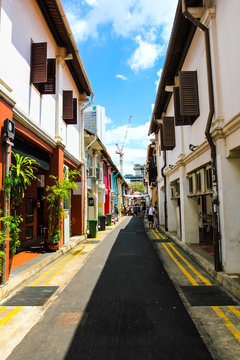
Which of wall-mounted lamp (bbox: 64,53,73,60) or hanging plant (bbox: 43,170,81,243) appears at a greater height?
wall-mounted lamp (bbox: 64,53,73,60)

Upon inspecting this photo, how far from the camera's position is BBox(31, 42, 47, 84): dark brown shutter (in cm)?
662

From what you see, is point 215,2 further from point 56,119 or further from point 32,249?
point 32,249

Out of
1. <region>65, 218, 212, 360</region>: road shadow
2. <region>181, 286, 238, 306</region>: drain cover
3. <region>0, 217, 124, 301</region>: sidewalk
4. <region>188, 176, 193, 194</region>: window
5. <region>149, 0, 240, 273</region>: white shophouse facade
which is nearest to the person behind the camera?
<region>65, 218, 212, 360</region>: road shadow

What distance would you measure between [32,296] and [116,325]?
2.08 metres

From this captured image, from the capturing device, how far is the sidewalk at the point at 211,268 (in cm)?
461

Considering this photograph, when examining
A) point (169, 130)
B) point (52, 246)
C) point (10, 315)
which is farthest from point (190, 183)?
point (10, 315)

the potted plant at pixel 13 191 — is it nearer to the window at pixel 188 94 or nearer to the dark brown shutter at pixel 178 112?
the window at pixel 188 94

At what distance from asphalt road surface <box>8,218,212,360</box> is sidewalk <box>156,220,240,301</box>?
1077 mm

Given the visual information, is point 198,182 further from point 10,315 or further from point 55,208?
point 10,315

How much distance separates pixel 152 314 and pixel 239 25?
5643mm

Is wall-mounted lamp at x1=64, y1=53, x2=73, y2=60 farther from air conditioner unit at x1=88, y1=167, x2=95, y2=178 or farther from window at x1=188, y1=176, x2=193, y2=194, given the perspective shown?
air conditioner unit at x1=88, y1=167, x2=95, y2=178

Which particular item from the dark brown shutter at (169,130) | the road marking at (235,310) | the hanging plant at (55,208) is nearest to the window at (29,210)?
the hanging plant at (55,208)

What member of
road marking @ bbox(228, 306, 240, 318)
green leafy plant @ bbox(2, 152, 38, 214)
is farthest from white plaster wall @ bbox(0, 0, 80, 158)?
road marking @ bbox(228, 306, 240, 318)

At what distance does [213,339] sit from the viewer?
10.2 ft
